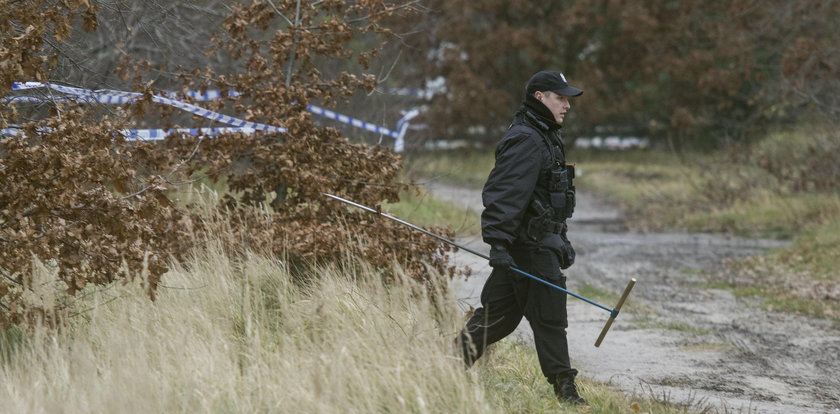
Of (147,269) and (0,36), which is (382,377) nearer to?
(147,269)

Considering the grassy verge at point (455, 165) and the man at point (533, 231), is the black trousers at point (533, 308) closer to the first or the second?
the man at point (533, 231)

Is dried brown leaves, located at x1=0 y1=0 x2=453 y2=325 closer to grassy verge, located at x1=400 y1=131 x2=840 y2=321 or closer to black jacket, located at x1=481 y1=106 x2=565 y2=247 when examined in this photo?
black jacket, located at x1=481 y1=106 x2=565 y2=247

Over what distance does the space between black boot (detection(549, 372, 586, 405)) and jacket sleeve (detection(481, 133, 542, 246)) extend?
83 cm

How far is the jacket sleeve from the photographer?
21.6ft

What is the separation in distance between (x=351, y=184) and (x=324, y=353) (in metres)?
3.33

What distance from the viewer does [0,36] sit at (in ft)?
21.8

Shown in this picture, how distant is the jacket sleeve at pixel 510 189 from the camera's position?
6.59 meters

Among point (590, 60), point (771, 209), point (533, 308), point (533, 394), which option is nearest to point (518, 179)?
point (533, 308)

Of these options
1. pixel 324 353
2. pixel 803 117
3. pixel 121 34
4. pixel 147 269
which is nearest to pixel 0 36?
pixel 147 269

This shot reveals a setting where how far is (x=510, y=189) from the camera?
21.7ft

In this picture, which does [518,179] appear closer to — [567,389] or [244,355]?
[567,389]

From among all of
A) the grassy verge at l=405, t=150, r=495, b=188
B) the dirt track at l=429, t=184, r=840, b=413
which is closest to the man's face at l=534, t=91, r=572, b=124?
the dirt track at l=429, t=184, r=840, b=413

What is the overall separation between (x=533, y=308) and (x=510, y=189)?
2.29ft

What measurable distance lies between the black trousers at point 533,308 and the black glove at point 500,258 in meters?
0.13
